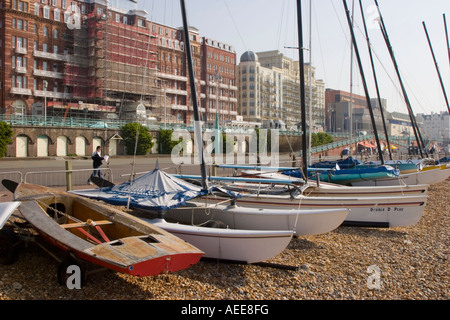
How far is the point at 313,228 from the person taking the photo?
35.4ft

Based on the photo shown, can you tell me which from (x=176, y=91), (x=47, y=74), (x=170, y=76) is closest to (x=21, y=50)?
(x=47, y=74)

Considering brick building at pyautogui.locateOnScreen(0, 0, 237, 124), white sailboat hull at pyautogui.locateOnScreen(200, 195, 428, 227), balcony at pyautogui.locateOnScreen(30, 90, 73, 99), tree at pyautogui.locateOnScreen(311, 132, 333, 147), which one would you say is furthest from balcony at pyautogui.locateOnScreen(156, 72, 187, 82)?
white sailboat hull at pyautogui.locateOnScreen(200, 195, 428, 227)

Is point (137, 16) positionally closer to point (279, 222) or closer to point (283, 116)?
point (283, 116)

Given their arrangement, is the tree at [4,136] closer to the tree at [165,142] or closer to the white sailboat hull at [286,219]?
the tree at [165,142]

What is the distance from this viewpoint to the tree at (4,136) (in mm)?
40156

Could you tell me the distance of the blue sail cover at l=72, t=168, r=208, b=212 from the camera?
33.3ft

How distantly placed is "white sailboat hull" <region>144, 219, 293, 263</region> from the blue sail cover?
1035 mm

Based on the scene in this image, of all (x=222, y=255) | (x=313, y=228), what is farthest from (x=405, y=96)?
(x=222, y=255)

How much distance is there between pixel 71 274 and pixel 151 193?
3562mm

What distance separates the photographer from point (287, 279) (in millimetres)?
8445

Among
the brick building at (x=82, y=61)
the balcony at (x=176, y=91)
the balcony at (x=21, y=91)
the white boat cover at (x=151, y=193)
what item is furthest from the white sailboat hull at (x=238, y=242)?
the balcony at (x=176, y=91)

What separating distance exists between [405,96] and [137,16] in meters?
62.4

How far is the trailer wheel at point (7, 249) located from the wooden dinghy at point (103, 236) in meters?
0.52

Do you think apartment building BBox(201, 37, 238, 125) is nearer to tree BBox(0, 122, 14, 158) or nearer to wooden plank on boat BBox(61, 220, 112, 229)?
tree BBox(0, 122, 14, 158)
